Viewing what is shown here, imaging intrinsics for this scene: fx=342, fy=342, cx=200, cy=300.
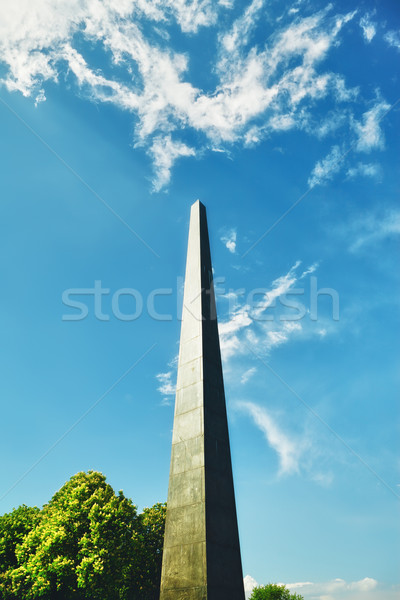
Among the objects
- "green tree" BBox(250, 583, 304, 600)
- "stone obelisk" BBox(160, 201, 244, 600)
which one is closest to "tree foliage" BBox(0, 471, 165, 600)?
"stone obelisk" BBox(160, 201, 244, 600)

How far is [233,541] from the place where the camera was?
10367 millimetres

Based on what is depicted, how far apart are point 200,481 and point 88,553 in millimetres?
Result: 14636

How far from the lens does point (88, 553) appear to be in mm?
20016

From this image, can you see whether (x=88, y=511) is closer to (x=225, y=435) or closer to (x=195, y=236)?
(x=225, y=435)

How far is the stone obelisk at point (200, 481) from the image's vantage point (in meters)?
9.38

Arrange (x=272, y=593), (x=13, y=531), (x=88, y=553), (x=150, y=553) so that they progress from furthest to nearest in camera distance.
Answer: (x=272, y=593) < (x=13, y=531) < (x=150, y=553) < (x=88, y=553)

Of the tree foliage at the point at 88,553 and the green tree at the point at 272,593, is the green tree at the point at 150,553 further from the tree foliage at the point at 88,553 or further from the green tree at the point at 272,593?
the green tree at the point at 272,593

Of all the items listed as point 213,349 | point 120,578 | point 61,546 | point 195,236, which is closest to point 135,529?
point 120,578

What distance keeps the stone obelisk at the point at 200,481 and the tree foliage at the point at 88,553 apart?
13147 millimetres

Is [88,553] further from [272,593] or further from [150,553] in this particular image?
[272,593]

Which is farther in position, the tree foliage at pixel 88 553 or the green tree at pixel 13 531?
the green tree at pixel 13 531

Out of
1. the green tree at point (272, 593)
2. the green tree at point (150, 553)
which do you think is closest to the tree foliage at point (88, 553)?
the green tree at point (150, 553)

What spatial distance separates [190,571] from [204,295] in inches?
388

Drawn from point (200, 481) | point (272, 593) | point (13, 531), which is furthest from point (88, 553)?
point (272, 593)
